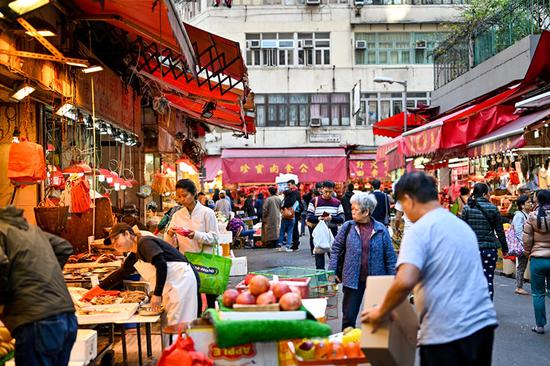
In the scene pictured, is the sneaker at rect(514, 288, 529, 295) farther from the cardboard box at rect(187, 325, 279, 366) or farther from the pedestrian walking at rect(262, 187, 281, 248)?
the pedestrian walking at rect(262, 187, 281, 248)

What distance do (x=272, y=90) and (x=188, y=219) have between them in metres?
29.3

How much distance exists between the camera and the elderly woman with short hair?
7.58 meters

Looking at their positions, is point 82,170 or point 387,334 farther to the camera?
point 82,170

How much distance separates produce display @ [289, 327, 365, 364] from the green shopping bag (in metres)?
3.14

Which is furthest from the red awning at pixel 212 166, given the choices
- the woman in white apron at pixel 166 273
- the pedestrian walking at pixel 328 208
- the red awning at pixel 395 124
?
the woman in white apron at pixel 166 273

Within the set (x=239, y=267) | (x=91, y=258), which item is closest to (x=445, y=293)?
(x=91, y=258)

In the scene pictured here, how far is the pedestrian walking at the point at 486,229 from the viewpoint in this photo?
33.1ft

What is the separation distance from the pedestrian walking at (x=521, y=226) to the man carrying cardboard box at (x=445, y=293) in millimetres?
7888

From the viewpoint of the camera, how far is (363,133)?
122ft

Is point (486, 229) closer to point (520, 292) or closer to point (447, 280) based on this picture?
point (520, 292)

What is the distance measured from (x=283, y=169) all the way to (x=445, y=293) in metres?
30.4

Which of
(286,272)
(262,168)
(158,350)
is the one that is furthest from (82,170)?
(262,168)

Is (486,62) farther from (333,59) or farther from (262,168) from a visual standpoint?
(333,59)

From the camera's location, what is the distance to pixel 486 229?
10.1m
